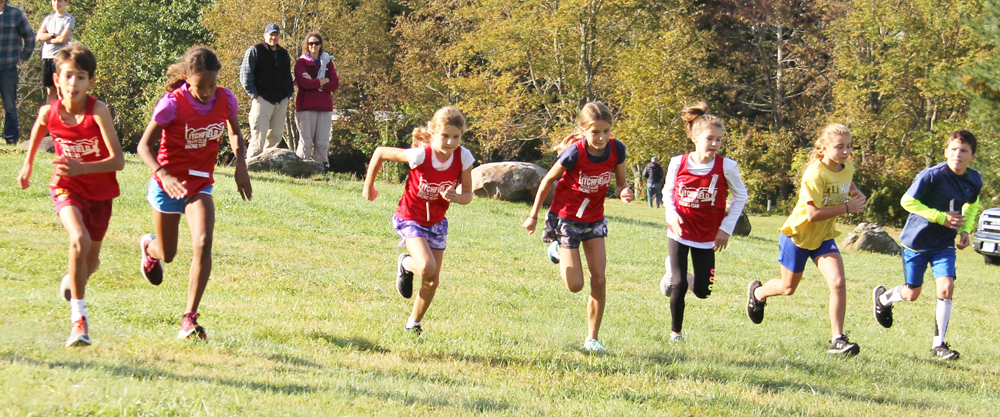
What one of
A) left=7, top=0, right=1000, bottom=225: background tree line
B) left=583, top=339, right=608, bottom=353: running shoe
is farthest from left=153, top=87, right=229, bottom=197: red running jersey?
left=7, top=0, right=1000, bottom=225: background tree line

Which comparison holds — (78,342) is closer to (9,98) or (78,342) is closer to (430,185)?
(430,185)

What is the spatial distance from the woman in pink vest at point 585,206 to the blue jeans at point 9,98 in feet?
31.6

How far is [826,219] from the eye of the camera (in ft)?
25.0

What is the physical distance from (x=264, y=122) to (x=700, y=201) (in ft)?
33.5

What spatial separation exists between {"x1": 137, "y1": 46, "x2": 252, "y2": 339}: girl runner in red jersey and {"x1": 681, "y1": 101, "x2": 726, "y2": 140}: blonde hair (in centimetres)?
356

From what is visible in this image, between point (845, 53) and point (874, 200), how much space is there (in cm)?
674

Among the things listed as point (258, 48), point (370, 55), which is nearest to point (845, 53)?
point (370, 55)

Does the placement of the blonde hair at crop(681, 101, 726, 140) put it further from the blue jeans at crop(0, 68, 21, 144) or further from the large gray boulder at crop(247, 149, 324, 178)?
the large gray boulder at crop(247, 149, 324, 178)

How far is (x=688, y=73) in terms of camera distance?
3953 cm

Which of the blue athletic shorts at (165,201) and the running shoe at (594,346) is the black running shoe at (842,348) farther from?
the blue athletic shorts at (165,201)

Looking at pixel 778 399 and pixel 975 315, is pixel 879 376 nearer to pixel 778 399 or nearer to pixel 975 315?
pixel 778 399

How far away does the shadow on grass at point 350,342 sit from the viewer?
258 inches

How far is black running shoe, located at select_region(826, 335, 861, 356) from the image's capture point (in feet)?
25.2

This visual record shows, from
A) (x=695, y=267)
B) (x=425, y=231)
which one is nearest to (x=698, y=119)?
(x=695, y=267)
